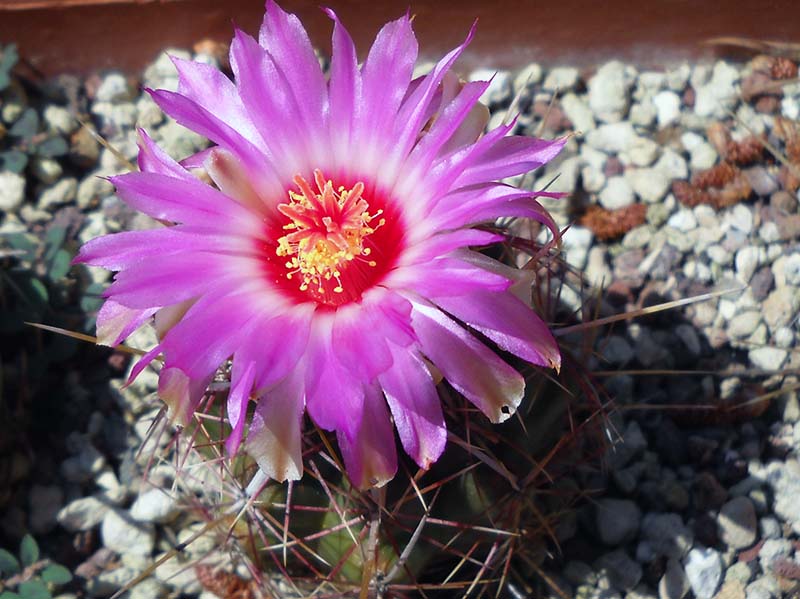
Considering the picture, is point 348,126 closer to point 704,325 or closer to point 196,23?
point 704,325

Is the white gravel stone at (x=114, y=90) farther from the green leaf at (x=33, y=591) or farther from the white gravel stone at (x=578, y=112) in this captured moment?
the green leaf at (x=33, y=591)

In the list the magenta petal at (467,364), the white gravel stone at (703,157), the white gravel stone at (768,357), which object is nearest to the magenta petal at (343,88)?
the magenta petal at (467,364)

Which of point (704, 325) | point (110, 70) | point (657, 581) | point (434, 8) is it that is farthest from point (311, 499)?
point (110, 70)

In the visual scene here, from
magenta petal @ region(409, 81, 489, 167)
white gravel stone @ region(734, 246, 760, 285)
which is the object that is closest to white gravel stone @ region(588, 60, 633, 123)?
white gravel stone @ region(734, 246, 760, 285)

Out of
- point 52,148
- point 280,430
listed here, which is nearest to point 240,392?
point 280,430

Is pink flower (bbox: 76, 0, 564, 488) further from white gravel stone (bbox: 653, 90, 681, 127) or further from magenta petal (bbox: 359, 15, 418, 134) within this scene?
white gravel stone (bbox: 653, 90, 681, 127)

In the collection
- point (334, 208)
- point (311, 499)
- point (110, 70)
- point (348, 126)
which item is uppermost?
point (348, 126)
